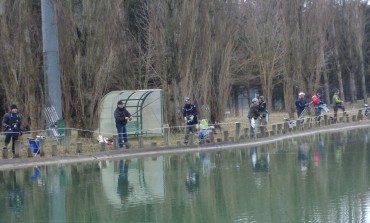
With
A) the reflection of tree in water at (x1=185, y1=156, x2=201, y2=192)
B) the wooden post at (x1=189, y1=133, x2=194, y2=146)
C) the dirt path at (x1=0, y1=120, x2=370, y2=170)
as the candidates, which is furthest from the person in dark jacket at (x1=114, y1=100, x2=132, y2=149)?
the reflection of tree in water at (x1=185, y1=156, x2=201, y2=192)

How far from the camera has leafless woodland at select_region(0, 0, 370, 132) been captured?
3036cm

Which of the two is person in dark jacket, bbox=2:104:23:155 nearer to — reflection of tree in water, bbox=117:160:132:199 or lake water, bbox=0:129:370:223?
lake water, bbox=0:129:370:223

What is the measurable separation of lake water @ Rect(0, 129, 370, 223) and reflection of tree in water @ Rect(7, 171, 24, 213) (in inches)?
0.9

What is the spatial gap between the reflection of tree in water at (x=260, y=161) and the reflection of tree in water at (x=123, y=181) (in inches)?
144

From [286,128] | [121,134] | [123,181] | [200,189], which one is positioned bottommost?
[200,189]

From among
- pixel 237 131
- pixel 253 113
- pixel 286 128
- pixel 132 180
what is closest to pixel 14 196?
pixel 132 180

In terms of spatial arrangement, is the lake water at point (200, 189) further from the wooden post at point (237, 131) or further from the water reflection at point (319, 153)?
the wooden post at point (237, 131)

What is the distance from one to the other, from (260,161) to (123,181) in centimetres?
533

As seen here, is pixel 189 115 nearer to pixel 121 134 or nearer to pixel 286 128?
pixel 121 134

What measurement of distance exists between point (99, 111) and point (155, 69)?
16.5 ft

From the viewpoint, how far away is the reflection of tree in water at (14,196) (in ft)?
48.9

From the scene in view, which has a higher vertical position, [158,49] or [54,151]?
[158,49]

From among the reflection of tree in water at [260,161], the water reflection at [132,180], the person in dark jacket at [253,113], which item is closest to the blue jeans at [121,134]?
the water reflection at [132,180]

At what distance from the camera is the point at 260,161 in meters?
22.4
